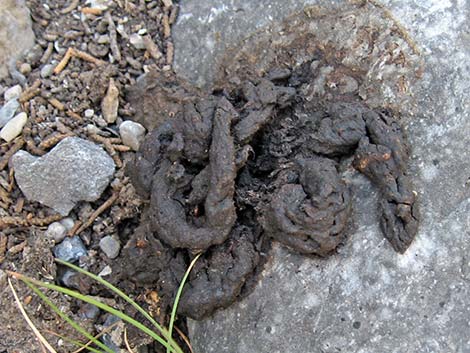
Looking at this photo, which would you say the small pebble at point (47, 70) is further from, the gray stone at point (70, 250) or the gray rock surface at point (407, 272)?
the gray rock surface at point (407, 272)

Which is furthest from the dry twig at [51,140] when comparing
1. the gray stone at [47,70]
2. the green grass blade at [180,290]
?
the green grass blade at [180,290]

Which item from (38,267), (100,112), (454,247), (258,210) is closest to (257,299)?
(258,210)

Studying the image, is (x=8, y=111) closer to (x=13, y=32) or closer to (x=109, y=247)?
(x=13, y=32)

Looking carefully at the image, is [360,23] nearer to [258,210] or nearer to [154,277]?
[258,210]

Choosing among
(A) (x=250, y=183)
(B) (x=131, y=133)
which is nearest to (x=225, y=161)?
(A) (x=250, y=183)

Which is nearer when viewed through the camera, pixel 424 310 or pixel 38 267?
pixel 424 310

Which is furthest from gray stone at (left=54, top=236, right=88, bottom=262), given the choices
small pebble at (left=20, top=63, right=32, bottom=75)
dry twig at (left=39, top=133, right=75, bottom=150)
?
small pebble at (left=20, top=63, right=32, bottom=75)
